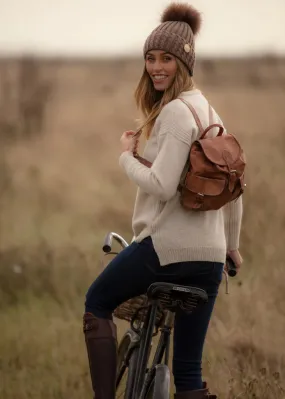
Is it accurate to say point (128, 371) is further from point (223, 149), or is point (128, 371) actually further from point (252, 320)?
point (252, 320)

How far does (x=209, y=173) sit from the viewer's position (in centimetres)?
433

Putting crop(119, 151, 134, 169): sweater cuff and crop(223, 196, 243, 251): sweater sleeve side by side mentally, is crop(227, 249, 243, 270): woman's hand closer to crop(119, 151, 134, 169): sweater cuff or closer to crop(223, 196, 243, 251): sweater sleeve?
crop(223, 196, 243, 251): sweater sleeve

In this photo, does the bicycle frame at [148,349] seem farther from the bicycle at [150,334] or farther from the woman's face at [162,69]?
the woman's face at [162,69]

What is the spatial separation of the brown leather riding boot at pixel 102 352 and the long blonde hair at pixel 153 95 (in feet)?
2.45

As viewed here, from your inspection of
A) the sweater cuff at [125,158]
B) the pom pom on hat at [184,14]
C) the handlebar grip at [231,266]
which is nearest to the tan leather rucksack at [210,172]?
the sweater cuff at [125,158]

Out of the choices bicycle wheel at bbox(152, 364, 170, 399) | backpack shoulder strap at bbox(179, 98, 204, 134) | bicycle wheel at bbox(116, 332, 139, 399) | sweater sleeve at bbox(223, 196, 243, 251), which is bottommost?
bicycle wheel at bbox(116, 332, 139, 399)

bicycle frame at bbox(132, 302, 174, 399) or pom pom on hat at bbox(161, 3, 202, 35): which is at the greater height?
pom pom on hat at bbox(161, 3, 202, 35)

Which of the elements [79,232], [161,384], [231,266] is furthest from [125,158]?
[79,232]

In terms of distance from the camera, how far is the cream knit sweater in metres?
4.26

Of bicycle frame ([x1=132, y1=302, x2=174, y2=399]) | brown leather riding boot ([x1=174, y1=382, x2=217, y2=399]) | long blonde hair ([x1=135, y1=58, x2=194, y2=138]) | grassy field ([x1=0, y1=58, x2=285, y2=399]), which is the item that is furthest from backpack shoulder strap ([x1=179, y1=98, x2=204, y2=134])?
grassy field ([x1=0, y1=58, x2=285, y2=399])

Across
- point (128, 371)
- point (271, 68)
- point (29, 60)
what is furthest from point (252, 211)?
point (271, 68)

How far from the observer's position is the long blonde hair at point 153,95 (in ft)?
14.5

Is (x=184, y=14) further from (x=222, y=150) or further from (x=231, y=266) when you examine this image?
(x=231, y=266)

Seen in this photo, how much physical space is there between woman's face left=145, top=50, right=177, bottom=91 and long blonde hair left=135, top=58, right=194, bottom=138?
0.02 meters
